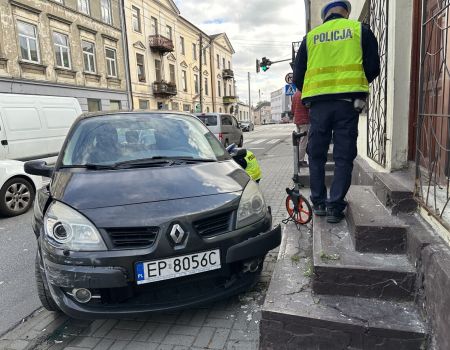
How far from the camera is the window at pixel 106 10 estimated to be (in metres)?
23.6

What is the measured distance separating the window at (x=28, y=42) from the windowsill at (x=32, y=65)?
262mm

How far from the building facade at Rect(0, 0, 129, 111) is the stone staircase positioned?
57.5ft

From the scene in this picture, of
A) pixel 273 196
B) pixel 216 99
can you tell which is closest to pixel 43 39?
pixel 273 196

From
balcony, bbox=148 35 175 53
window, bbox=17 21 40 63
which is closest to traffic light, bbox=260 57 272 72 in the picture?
balcony, bbox=148 35 175 53

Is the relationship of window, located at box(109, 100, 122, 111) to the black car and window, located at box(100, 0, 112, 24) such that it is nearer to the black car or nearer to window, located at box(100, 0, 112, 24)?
window, located at box(100, 0, 112, 24)

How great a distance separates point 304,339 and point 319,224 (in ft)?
4.09

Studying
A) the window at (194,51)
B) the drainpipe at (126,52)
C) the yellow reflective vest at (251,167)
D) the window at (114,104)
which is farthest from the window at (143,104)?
the yellow reflective vest at (251,167)

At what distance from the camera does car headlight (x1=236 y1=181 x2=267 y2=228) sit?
2.67 meters

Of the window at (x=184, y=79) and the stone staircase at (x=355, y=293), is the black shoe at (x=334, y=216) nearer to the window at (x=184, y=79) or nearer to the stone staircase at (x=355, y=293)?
the stone staircase at (x=355, y=293)

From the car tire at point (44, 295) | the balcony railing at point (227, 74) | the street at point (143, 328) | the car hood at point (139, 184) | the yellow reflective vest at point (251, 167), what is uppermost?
the balcony railing at point (227, 74)

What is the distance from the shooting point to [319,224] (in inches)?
128

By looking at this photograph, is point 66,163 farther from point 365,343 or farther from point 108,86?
point 108,86

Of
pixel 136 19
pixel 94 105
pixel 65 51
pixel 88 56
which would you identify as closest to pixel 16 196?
pixel 65 51

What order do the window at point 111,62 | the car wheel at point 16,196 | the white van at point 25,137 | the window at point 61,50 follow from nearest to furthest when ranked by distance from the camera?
the car wheel at point 16,196
the white van at point 25,137
the window at point 61,50
the window at point 111,62
